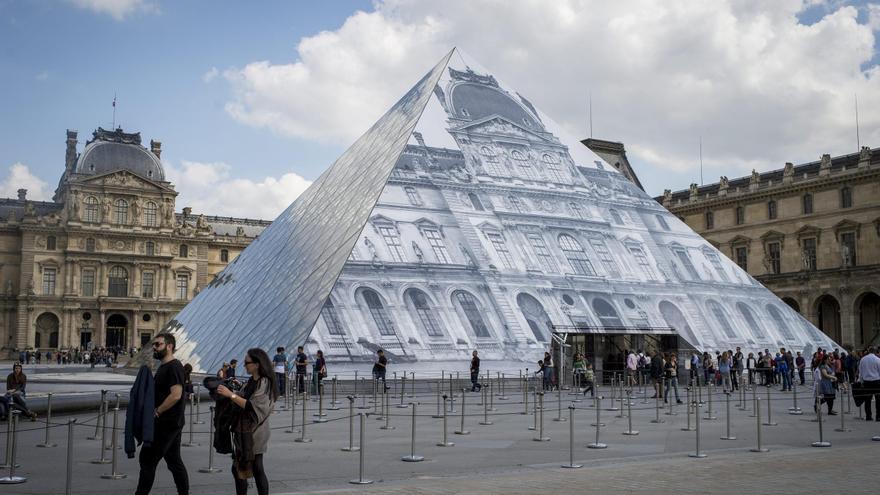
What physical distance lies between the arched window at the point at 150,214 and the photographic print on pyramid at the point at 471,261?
43882mm

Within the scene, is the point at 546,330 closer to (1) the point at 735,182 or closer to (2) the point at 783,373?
(2) the point at 783,373

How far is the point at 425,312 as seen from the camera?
67.2ft

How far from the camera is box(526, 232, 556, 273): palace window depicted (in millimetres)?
23547

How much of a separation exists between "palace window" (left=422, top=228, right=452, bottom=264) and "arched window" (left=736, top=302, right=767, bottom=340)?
32.4ft

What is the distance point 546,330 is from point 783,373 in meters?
6.43

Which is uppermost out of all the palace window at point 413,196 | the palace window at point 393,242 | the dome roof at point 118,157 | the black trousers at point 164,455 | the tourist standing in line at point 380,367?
the dome roof at point 118,157

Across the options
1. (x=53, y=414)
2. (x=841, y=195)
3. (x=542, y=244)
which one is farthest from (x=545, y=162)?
(x=841, y=195)

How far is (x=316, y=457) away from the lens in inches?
377

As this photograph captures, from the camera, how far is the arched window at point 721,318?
2472 cm

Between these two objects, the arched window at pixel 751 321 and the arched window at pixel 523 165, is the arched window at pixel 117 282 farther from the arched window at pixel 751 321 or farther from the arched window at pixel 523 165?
the arched window at pixel 751 321

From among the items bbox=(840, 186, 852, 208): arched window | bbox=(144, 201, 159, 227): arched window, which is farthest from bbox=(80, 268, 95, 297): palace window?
bbox=(840, 186, 852, 208): arched window

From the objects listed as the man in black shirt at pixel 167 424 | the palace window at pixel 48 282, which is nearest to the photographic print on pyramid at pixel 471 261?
the man in black shirt at pixel 167 424

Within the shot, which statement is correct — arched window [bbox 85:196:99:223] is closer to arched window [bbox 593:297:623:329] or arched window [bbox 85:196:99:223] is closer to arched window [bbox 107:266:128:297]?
arched window [bbox 107:266:128:297]

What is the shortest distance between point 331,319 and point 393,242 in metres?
3.11
